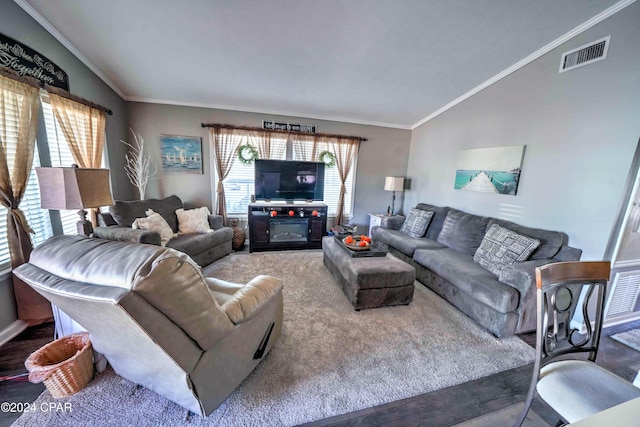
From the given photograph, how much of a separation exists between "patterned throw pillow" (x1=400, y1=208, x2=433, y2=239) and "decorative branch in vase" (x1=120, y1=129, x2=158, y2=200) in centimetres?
438

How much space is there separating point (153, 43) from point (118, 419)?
3.28 metres

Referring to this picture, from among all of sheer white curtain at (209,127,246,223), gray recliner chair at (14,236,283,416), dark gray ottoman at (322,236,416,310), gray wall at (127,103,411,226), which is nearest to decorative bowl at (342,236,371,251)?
dark gray ottoman at (322,236,416,310)

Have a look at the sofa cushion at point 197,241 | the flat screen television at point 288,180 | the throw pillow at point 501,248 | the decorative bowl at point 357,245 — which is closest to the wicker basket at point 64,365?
the sofa cushion at point 197,241

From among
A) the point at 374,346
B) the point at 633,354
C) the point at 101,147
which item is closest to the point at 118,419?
the point at 374,346

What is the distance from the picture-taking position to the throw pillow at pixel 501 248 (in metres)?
2.35

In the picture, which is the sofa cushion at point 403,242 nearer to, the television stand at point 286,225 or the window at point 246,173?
the television stand at point 286,225

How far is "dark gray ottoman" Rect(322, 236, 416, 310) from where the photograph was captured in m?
2.36

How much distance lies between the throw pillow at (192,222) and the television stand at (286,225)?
693 mm

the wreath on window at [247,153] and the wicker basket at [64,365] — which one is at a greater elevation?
the wreath on window at [247,153]

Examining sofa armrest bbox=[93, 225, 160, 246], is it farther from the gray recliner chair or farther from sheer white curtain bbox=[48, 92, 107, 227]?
the gray recliner chair

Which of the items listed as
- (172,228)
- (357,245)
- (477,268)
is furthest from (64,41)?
(477,268)

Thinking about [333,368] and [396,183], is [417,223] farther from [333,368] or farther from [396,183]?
[333,368]

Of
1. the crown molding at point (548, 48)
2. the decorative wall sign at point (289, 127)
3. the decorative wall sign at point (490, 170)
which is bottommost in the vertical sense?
the decorative wall sign at point (490, 170)

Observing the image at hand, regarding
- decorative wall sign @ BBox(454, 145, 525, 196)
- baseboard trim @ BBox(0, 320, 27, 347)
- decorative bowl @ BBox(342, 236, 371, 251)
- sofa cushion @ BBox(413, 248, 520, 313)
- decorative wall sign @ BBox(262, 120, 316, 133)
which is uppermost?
decorative wall sign @ BBox(262, 120, 316, 133)
